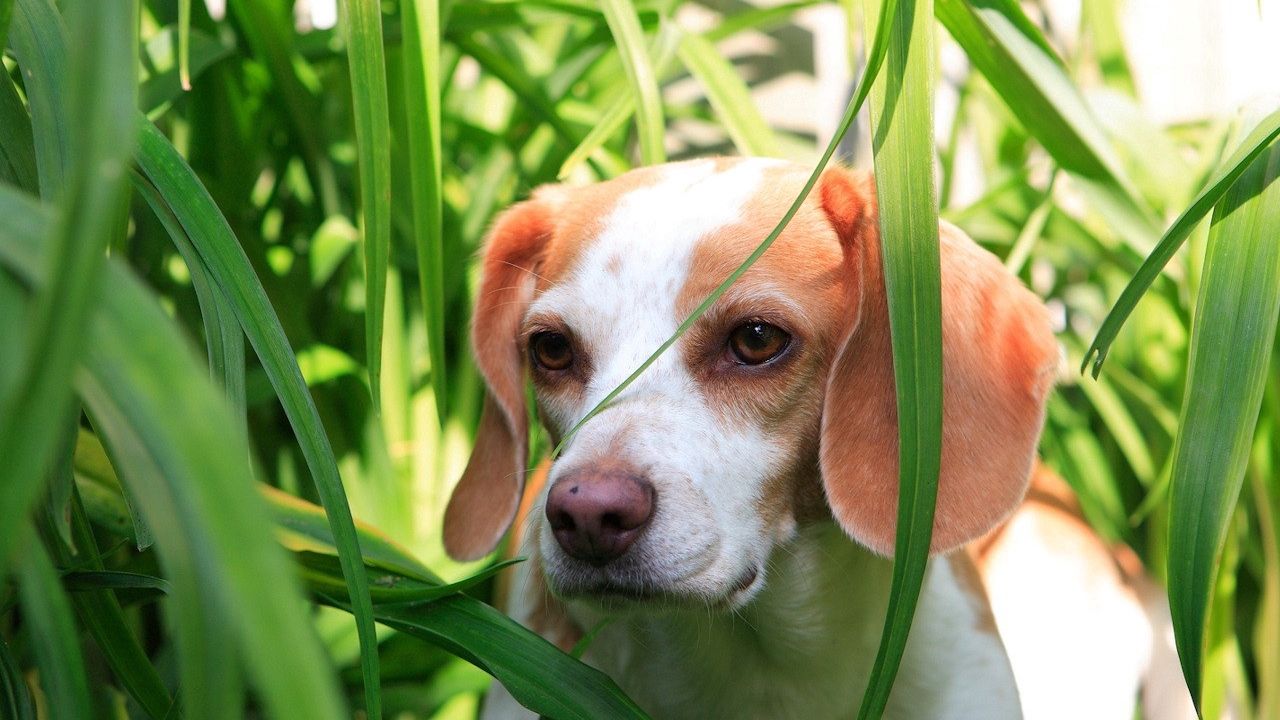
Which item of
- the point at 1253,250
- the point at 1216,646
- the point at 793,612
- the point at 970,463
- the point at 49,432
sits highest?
the point at 49,432

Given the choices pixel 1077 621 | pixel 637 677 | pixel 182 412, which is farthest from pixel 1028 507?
pixel 182 412

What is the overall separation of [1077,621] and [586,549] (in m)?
1.01

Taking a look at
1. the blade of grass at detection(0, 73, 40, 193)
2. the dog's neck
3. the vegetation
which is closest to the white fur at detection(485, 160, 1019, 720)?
the dog's neck

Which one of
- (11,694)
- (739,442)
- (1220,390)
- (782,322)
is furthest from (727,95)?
(11,694)

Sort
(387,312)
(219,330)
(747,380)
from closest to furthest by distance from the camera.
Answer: (219,330), (747,380), (387,312)

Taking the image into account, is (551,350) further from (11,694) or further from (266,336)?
(11,694)

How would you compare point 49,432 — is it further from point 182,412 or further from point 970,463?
point 970,463

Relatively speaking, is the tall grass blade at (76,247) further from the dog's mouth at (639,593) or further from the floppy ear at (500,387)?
the floppy ear at (500,387)

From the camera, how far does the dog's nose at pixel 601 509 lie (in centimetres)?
104

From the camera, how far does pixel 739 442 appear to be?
1192 mm

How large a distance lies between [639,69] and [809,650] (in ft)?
2.46

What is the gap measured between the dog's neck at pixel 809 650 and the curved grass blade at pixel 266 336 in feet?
2.00

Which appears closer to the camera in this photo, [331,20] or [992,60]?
[992,60]

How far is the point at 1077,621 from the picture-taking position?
5.68 feet
